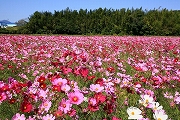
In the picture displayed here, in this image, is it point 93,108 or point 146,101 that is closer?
point 93,108

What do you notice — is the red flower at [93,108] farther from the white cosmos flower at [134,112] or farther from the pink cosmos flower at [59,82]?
the pink cosmos flower at [59,82]

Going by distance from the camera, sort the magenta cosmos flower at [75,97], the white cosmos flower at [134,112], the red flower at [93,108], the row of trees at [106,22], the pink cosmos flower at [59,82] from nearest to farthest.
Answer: the white cosmos flower at [134,112] → the red flower at [93,108] → the magenta cosmos flower at [75,97] → the pink cosmos flower at [59,82] → the row of trees at [106,22]

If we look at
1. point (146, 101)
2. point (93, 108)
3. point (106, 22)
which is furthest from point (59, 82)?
point (106, 22)

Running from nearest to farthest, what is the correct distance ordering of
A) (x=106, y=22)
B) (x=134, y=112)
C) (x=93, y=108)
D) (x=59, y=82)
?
(x=134, y=112) < (x=93, y=108) < (x=59, y=82) < (x=106, y=22)

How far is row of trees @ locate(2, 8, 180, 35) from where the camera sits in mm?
34656

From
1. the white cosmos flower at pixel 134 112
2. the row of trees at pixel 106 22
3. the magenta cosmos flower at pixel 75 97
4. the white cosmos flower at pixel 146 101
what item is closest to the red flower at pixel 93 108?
the magenta cosmos flower at pixel 75 97

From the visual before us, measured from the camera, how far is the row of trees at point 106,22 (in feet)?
114

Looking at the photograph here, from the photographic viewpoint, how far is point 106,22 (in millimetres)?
36125

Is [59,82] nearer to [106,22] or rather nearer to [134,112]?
[134,112]

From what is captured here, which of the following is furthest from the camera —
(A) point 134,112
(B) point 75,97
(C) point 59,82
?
(C) point 59,82

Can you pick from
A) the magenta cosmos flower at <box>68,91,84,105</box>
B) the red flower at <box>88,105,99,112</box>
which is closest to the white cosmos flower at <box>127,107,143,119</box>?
the red flower at <box>88,105,99,112</box>

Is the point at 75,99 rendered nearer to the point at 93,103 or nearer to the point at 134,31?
the point at 93,103

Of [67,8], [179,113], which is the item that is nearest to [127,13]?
[67,8]

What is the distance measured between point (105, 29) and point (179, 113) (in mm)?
33222
